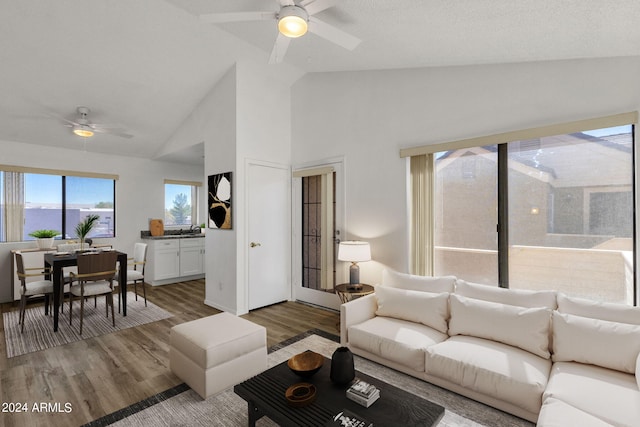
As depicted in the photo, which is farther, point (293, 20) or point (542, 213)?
point (542, 213)

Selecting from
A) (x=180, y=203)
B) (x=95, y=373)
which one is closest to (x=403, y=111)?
(x=95, y=373)

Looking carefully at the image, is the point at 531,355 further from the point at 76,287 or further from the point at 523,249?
the point at 76,287

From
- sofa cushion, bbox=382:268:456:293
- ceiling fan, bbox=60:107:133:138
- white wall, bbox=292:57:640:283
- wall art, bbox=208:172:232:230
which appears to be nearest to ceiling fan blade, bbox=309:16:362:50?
white wall, bbox=292:57:640:283

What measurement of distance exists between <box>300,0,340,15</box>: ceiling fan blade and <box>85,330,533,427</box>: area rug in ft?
8.99

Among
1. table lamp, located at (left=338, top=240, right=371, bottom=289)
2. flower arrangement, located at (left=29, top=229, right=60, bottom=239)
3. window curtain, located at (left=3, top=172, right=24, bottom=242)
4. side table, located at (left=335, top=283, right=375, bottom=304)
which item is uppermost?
window curtain, located at (left=3, top=172, right=24, bottom=242)

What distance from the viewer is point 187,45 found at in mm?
3711

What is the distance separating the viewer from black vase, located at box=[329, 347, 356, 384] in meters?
1.74

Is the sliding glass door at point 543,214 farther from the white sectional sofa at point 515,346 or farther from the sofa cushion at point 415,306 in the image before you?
the sofa cushion at point 415,306

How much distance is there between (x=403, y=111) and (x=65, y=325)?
4.77m

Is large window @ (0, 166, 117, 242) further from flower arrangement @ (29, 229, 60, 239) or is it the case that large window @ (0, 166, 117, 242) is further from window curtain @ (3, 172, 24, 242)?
flower arrangement @ (29, 229, 60, 239)

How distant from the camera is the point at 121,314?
4.10 meters

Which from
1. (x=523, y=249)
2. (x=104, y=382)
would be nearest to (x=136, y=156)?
(x=104, y=382)

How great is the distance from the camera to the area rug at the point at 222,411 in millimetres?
1956

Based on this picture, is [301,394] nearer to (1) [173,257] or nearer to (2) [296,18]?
(2) [296,18]
